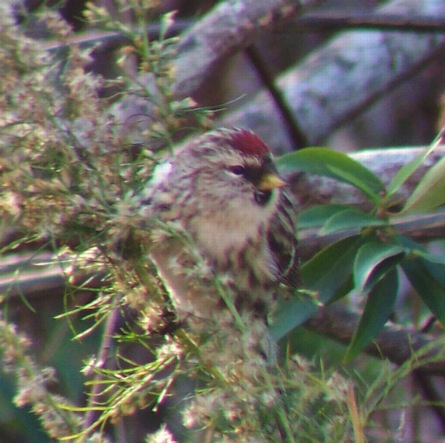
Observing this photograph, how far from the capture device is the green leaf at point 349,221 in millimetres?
1434

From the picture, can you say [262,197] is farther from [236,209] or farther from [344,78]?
[344,78]

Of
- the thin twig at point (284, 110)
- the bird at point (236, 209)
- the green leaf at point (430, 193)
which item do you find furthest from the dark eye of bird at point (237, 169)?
the thin twig at point (284, 110)

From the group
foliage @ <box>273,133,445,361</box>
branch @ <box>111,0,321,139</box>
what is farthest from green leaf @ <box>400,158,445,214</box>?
branch @ <box>111,0,321,139</box>

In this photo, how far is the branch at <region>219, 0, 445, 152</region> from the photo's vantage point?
2.31 m

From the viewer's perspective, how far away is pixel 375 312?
4.74 feet

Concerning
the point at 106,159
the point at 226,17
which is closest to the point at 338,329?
the point at 226,17

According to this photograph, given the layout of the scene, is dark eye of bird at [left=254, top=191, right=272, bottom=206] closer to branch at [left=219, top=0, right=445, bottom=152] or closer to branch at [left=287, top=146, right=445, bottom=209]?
branch at [left=287, top=146, right=445, bottom=209]

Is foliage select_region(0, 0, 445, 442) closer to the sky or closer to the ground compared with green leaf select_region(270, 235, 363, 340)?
closer to the sky

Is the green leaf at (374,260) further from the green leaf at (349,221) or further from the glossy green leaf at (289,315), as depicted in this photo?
the glossy green leaf at (289,315)

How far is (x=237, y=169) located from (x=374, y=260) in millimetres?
243

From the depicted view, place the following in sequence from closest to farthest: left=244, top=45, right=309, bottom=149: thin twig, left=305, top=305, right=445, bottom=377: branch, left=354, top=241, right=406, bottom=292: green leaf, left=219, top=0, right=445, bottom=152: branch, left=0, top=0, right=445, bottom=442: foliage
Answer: left=0, top=0, right=445, bottom=442: foliage
left=354, top=241, right=406, bottom=292: green leaf
left=305, top=305, right=445, bottom=377: branch
left=244, top=45, right=309, bottom=149: thin twig
left=219, top=0, right=445, bottom=152: branch

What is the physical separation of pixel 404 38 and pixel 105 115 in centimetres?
190

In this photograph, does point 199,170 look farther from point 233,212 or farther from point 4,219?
point 4,219

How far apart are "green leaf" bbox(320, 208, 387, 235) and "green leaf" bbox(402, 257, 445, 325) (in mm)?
80
